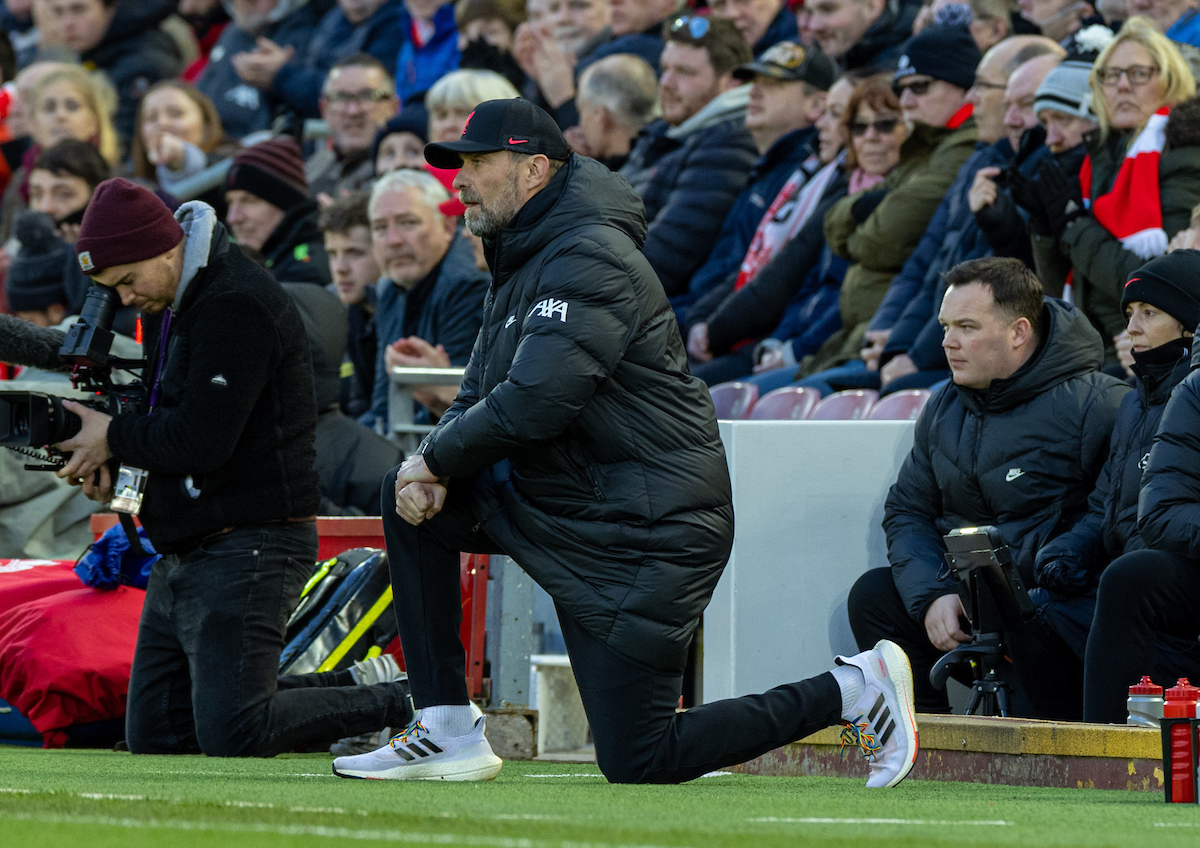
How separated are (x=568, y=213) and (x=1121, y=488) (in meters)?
2.18

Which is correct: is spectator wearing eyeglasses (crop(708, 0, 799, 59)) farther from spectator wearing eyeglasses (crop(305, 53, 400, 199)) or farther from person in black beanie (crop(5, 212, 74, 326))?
person in black beanie (crop(5, 212, 74, 326))

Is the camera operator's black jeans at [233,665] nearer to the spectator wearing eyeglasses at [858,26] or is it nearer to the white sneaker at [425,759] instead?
the white sneaker at [425,759]

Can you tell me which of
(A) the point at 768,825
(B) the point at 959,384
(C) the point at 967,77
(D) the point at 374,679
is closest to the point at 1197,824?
(A) the point at 768,825

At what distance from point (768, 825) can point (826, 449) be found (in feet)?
10.5

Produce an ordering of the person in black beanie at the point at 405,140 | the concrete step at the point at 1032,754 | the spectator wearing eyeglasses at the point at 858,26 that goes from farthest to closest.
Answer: the person in black beanie at the point at 405,140
the spectator wearing eyeglasses at the point at 858,26
the concrete step at the point at 1032,754

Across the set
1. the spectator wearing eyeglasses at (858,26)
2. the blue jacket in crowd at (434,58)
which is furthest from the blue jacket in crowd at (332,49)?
the spectator wearing eyeglasses at (858,26)

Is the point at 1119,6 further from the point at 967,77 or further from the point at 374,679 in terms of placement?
the point at 374,679

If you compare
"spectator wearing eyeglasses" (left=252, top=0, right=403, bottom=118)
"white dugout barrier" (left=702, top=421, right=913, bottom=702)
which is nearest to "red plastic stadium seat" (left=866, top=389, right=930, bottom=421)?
"white dugout barrier" (left=702, top=421, right=913, bottom=702)

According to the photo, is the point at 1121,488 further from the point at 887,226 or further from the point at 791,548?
the point at 887,226

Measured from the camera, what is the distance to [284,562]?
5.76m

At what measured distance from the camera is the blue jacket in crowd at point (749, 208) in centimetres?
1017

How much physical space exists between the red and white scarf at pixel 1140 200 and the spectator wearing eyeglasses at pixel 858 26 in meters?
3.10

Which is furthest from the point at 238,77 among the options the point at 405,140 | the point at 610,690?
the point at 610,690

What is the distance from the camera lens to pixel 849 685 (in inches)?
186
